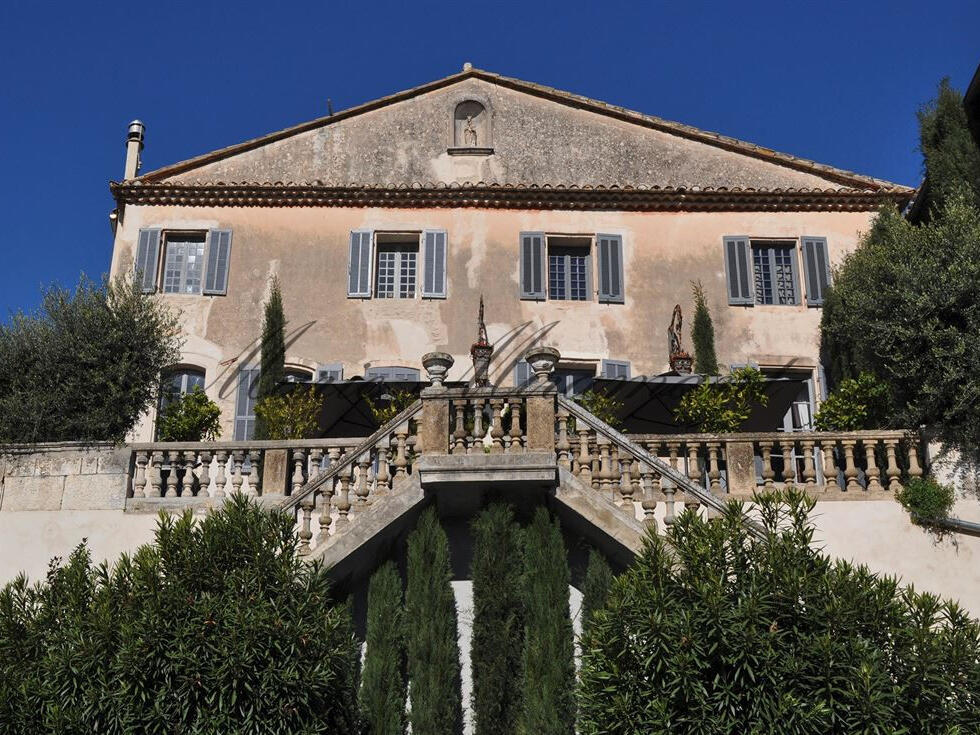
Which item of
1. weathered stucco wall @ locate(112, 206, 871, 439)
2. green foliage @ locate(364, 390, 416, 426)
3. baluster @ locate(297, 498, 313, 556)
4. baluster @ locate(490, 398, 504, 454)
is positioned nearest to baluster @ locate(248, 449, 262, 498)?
baluster @ locate(297, 498, 313, 556)

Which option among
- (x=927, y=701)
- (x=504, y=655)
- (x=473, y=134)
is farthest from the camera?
(x=473, y=134)

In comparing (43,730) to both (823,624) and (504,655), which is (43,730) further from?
(823,624)

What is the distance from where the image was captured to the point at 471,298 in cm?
2214

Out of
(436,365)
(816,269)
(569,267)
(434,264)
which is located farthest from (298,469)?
(816,269)

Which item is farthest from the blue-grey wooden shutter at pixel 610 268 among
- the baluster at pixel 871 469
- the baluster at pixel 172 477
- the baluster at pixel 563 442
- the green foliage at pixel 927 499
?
the baluster at pixel 172 477

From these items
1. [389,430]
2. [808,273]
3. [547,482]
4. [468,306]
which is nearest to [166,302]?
[468,306]

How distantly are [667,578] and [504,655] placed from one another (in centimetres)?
342

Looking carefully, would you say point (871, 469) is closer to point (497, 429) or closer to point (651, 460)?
point (651, 460)

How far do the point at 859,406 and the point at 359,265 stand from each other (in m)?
9.81

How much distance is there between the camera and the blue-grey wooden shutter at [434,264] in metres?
22.1

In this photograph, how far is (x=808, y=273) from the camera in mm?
22141

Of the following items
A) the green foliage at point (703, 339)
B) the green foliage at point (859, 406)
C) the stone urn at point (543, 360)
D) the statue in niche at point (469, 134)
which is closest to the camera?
the stone urn at point (543, 360)

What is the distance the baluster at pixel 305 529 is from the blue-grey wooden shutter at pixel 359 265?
866 cm

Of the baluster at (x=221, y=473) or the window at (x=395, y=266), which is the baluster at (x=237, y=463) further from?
the window at (x=395, y=266)
